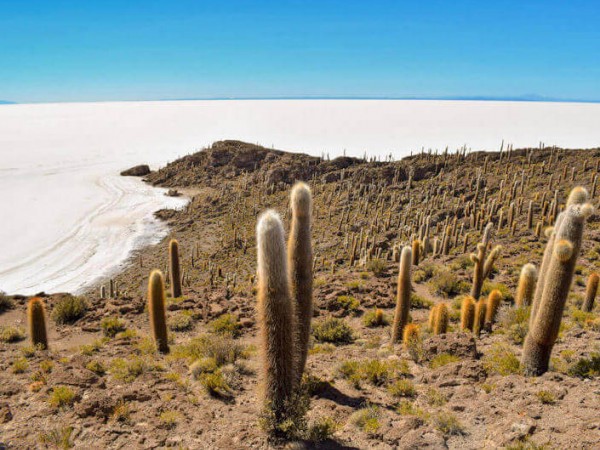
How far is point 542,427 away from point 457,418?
3.56 feet

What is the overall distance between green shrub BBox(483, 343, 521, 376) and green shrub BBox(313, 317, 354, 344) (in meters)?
3.77

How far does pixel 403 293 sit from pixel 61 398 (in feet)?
23.5

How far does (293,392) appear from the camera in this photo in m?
6.04

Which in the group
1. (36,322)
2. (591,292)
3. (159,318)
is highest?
(591,292)

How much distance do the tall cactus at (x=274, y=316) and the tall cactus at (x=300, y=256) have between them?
2.22ft

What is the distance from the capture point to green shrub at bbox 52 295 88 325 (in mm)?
13438

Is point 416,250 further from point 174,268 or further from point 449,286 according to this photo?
point 174,268

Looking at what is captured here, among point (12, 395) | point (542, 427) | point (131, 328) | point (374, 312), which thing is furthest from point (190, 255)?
point (542, 427)

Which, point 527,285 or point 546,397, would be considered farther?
point 527,285

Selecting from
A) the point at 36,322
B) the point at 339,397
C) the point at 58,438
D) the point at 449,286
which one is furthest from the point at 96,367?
the point at 449,286

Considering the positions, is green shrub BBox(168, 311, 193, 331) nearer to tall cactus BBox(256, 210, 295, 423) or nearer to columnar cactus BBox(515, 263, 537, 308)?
tall cactus BBox(256, 210, 295, 423)

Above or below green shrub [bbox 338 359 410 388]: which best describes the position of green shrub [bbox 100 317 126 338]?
below

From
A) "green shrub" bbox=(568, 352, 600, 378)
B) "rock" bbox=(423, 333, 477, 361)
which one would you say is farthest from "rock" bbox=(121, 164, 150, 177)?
"green shrub" bbox=(568, 352, 600, 378)

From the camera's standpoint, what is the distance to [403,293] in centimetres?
996
